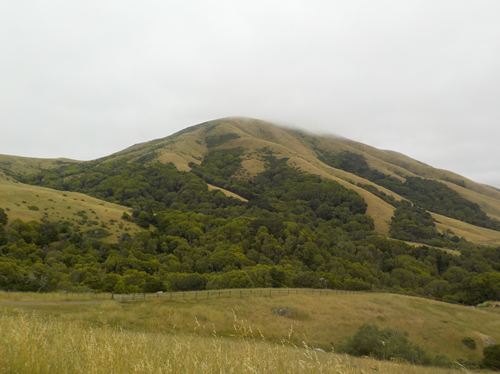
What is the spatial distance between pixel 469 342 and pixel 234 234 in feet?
205

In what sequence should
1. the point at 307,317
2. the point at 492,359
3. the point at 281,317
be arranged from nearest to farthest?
1. the point at 492,359
2. the point at 281,317
3. the point at 307,317

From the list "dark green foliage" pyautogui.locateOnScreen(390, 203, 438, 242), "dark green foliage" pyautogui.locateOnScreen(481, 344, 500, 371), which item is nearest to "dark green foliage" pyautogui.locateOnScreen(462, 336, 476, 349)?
"dark green foliage" pyautogui.locateOnScreen(481, 344, 500, 371)

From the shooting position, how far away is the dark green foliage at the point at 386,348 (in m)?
17.7

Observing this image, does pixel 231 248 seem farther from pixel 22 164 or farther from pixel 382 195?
pixel 22 164

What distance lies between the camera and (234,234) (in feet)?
269

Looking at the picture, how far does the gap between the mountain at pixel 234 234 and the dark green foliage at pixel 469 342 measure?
2874 centimetres

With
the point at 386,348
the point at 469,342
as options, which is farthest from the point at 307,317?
the point at 469,342

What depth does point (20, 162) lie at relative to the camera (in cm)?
18038

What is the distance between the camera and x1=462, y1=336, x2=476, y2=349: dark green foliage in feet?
84.7

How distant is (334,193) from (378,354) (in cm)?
12670

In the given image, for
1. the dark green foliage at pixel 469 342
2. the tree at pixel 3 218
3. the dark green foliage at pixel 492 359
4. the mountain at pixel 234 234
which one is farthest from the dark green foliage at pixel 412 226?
the tree at pixel 3 218

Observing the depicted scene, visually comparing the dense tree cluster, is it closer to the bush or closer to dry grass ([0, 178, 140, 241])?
dry grass ([0, 178, 140, 241])

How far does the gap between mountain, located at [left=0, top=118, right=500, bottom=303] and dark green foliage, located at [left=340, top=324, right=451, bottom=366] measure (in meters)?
27.1

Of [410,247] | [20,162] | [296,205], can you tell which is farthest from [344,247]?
[20,162]
